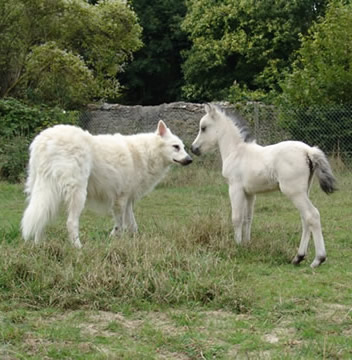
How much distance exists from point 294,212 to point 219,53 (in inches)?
716

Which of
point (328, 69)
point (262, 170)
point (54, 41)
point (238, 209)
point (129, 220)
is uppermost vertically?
point (328, 69)

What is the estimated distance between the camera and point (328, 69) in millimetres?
16359

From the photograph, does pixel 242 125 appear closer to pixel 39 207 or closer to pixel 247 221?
pixel 247 221

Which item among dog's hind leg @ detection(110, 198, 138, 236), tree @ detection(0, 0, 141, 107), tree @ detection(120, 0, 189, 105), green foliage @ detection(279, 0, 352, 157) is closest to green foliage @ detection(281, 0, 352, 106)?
green foliage @ detection(279, 0, 352, 157)

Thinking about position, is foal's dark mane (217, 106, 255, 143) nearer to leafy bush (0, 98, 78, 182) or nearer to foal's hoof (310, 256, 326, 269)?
foal's hoof (310, 256, 326, 269)

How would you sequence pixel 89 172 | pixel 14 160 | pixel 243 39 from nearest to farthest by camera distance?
1. pixel 89 172
2. pixel 14 160
3. pixel 243 39

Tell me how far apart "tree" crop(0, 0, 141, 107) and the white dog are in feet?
36.1

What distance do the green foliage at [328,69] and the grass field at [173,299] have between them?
945 centimetres

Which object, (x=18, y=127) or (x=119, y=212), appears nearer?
(x=119, y=212)

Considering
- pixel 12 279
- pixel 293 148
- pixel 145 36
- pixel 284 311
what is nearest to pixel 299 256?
pixel 293 148

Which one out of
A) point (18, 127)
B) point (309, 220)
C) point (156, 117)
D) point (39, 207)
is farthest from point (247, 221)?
point (156, 117)

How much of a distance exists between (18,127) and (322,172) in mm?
11837

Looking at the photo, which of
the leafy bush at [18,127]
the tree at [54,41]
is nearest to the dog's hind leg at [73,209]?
the leafy bush at [18,127]

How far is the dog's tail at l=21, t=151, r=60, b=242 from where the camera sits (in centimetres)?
703
